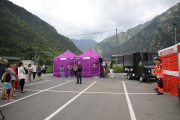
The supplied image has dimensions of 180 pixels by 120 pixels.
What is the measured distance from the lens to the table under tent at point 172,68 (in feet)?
22.9

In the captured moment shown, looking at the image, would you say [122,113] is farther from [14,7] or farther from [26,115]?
[14,7]

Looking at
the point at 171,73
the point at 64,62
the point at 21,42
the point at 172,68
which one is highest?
the point at 21,42

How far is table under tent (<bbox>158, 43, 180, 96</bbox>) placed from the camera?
698 centimetres

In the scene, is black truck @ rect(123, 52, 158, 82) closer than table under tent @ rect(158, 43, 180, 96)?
No

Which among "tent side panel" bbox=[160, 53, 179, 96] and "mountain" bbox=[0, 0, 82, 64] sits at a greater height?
"mountain" bbox=[0, 0, 82, 64]

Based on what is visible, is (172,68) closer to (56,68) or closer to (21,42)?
(56,68)

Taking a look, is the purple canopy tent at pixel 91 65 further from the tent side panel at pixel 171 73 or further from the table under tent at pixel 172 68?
the tent side panel at pixel 171 73

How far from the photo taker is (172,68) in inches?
295

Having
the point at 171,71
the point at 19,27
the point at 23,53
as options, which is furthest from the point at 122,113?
the point at 19,27

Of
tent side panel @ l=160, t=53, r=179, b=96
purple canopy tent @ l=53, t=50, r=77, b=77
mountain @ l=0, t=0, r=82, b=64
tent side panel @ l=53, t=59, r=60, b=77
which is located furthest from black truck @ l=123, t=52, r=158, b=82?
mountain @ l=0, t=0, r=82, b=64

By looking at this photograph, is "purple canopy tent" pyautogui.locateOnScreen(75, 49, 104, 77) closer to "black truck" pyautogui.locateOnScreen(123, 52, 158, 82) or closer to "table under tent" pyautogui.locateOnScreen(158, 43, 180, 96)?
"black truck" pyautogui.locateOnScreen(123, 52, 158, 82)

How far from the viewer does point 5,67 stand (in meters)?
6.87

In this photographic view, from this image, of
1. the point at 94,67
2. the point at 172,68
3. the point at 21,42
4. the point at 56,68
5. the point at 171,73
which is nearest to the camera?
the point at 172,68

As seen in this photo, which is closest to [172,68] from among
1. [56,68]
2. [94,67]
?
[94,67]
